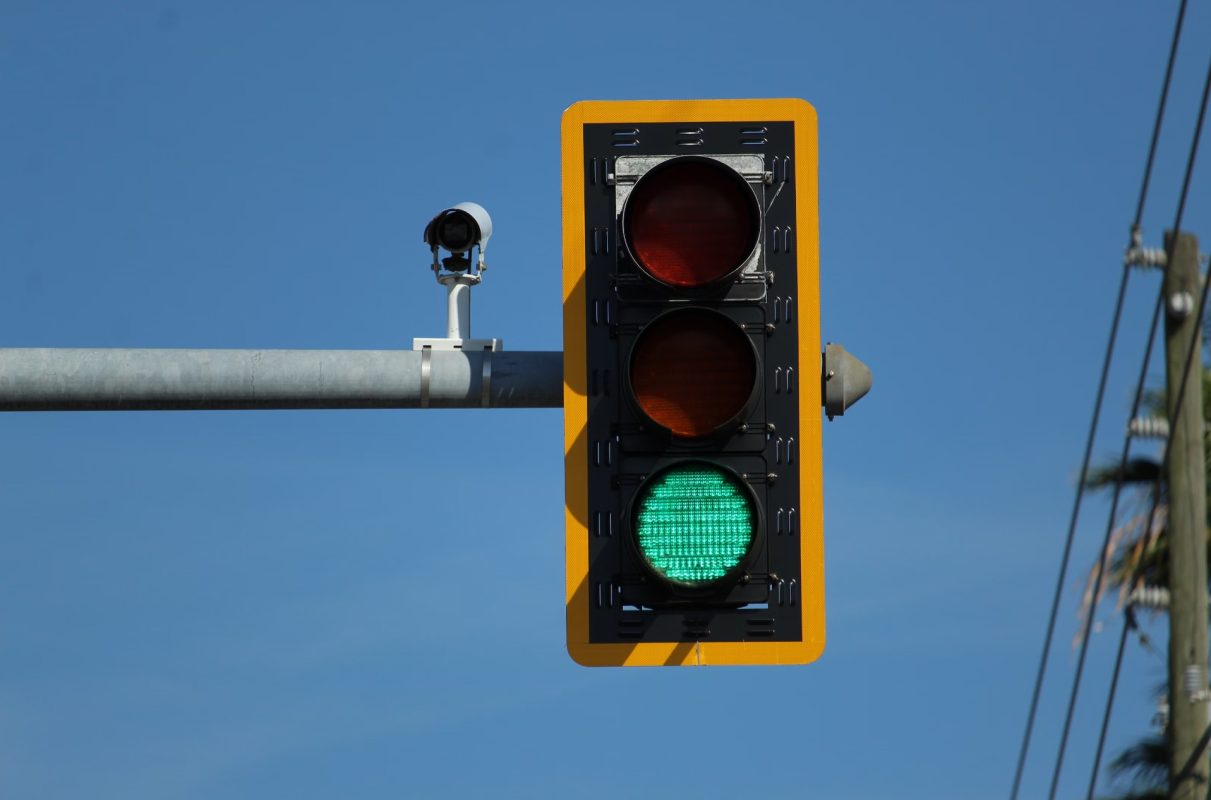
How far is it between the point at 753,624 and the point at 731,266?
0.86 meters

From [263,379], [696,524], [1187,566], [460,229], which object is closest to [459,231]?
[460,229]

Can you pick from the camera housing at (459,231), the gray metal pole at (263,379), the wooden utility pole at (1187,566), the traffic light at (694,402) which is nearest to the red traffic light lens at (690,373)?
the traffic light at (694,402)

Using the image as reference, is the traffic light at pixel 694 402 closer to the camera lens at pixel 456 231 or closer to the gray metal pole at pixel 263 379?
the gray metal pole at pixel 263 379

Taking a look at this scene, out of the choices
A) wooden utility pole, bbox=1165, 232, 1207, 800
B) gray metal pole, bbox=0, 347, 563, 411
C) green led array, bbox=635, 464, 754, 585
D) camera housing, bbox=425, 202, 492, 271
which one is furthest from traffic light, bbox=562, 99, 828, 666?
wooden utility pole, bbox=1165, 232, 1207, 800

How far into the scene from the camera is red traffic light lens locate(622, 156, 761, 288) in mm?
4699

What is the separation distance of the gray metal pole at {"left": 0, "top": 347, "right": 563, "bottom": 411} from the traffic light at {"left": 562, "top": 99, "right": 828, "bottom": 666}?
295mm

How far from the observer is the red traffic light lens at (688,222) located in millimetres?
4699

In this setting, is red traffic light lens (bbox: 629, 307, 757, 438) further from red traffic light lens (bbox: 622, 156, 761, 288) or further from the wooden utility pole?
the wooden utility pole

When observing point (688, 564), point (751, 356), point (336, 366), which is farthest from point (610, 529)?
point (336, 366)

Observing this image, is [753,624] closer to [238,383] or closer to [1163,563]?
[238,383]

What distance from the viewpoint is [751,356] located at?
182 inches

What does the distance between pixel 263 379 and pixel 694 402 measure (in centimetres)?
118

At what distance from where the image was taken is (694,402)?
15.3ft

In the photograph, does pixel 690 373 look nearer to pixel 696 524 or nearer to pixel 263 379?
pixel 696 524
